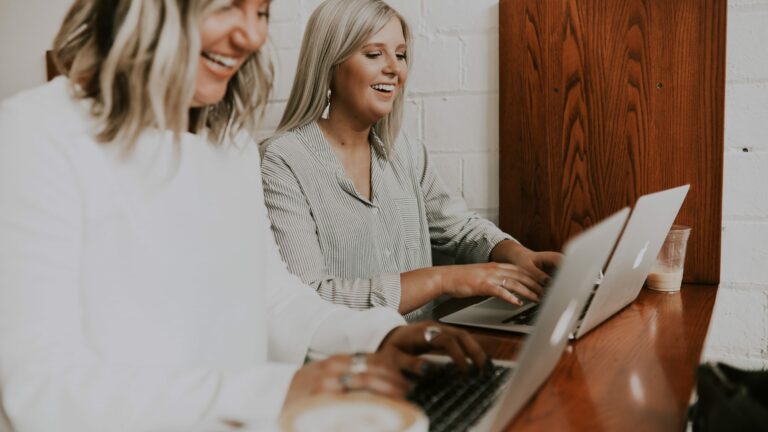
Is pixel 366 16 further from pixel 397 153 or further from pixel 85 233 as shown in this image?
pixel 85 233

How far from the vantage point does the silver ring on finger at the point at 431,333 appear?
0.85m

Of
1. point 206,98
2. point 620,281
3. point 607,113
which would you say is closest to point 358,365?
point 206,98

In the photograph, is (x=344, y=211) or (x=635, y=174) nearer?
(x=344, y=211)

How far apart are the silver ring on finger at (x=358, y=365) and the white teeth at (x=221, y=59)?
1.31 feet

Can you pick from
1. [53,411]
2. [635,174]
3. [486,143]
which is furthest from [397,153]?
[53,411]

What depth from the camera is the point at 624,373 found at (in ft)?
3.00

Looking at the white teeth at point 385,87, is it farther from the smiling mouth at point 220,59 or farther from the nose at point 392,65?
the smiling mouth at point 220,59

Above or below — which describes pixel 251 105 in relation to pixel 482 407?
above

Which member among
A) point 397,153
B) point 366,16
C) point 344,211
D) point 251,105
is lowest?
point 344,211

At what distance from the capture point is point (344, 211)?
4.94 feet

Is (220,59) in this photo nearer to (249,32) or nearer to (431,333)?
(249,32)

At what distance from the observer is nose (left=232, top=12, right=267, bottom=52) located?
84 centimetres

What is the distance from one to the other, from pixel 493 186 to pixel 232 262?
96 centimetres

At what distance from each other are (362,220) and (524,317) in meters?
0.46
